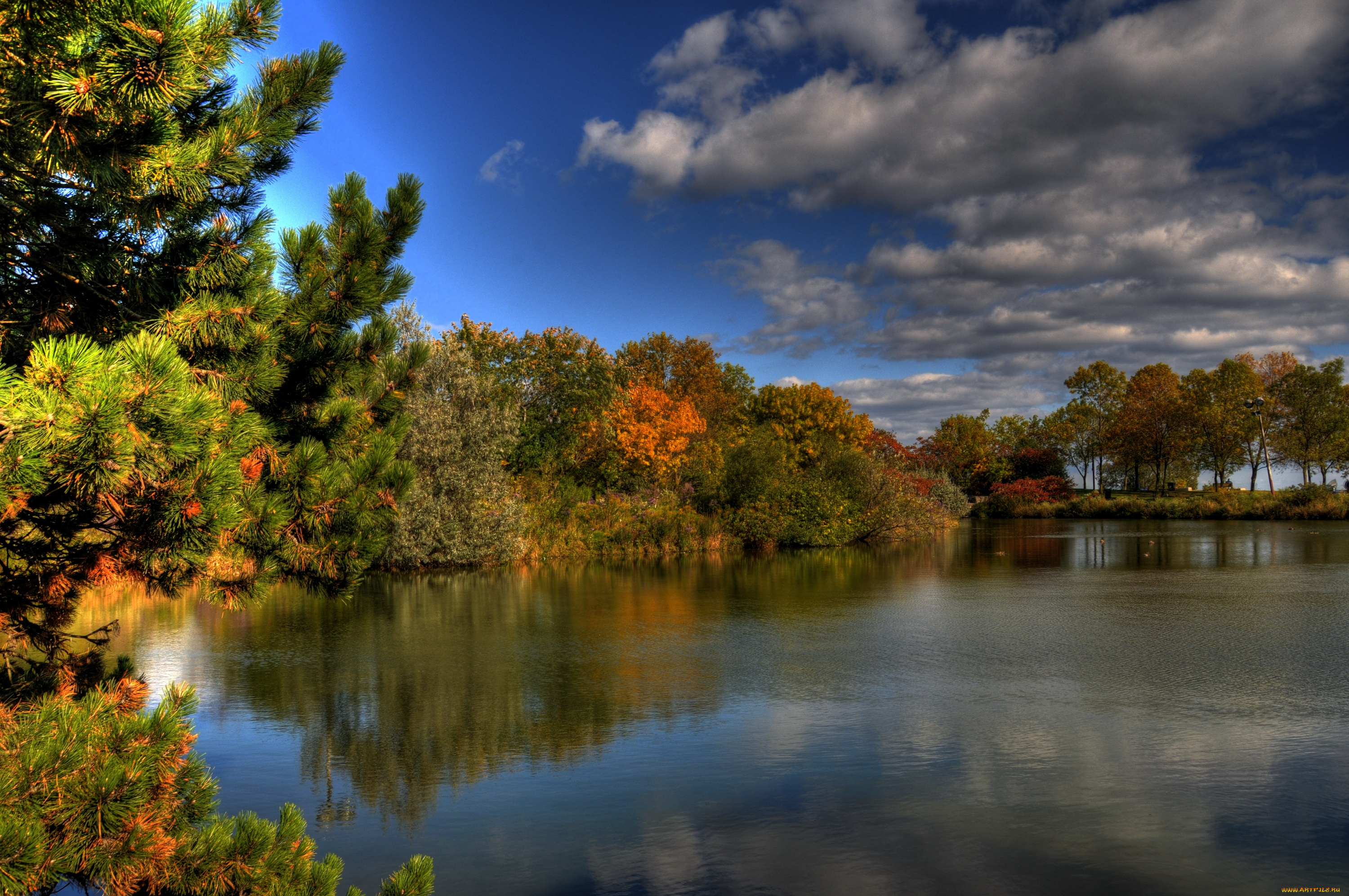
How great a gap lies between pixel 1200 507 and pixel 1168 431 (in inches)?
361

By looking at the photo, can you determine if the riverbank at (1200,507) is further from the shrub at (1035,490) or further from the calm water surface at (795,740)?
the calm water surface at (795,740)

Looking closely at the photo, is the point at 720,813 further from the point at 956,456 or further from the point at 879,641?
the point at 956,456

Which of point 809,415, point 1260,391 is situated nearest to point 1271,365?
point 1260,391

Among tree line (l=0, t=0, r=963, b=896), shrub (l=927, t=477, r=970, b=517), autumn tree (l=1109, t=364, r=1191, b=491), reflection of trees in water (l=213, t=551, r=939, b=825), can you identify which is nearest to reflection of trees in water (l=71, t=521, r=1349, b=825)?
reflection of trees in water (l=213, t=551, r=939, b=825)

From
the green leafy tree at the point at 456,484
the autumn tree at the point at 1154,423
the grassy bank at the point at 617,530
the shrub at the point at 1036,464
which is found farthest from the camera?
the shrub at the point at 1036,464

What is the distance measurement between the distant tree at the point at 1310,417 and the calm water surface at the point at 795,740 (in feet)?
134

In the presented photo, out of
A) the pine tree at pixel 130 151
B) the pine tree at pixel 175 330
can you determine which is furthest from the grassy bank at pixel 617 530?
the pine tree at pixel 130 151

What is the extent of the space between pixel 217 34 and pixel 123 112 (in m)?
0.59

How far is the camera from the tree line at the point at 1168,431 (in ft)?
160

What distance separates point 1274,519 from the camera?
44219mm

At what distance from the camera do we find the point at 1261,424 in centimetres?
Result: 4775

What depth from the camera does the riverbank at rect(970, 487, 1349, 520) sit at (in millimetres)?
42881

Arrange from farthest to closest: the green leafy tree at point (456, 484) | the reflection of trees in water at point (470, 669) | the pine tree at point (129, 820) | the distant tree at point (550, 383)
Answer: the distant tree at point (550, 383), the green leafy tree at point (456, 484), the reflection of trees in water at point (470, 669), the pine tree at point (129, 820)

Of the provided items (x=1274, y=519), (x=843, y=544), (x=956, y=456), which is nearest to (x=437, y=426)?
(x=843, y=544)
